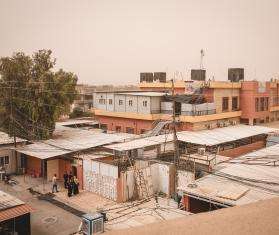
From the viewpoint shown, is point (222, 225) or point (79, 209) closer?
point (222, 225)

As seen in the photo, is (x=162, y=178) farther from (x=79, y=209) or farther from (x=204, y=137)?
(x=204, y=137)

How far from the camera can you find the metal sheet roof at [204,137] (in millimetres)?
27431

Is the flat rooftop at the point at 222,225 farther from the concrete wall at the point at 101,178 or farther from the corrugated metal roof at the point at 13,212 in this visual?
the concrete wall at the point at 101,178

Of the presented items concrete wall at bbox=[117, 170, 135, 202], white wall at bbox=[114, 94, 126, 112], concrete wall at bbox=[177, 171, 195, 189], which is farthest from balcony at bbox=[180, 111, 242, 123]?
concrete wall at bbox=[117, 170, 135, 202]

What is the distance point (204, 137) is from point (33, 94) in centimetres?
1701

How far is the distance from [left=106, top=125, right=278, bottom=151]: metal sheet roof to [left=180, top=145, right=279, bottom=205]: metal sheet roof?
23.1 feet

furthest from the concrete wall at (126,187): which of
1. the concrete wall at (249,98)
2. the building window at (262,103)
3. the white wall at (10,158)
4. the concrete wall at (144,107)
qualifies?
the building window at (262,103)

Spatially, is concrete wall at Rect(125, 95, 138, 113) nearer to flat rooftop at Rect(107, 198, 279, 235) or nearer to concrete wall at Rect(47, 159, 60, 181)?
concrete wall at Rect(47, 159, 60, 181)

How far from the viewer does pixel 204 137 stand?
31.9 m

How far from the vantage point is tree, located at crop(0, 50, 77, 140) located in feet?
109

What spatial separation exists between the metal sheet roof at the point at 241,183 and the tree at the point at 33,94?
1835 cm

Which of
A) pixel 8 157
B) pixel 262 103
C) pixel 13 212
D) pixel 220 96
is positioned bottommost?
pixel 8 157

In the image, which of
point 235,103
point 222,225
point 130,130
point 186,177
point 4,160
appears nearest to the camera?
point 222,225

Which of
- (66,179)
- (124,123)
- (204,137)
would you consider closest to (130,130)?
(124,123)
